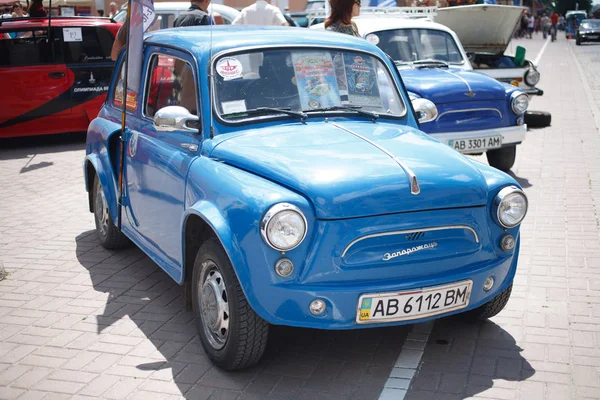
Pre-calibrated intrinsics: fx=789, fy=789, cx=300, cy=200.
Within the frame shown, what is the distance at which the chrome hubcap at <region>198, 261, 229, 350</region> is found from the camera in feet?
14.1

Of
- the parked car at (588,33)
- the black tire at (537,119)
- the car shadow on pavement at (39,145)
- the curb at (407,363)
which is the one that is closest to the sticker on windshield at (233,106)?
the curb at (407,363)

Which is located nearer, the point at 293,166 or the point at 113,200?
the point at 293,166

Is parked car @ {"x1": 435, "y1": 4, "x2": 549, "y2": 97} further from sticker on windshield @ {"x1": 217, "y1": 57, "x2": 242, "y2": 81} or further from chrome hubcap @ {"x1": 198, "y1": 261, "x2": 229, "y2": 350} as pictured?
chrome hubcap @ {"x1": 198, "y1": 261, "x2": 229, "y2": 350}

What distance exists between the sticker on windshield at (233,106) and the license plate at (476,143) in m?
4.42

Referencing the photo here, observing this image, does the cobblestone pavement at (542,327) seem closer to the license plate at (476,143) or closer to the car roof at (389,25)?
the license plate at (476,143)

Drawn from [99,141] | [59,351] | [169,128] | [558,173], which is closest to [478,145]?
[558,173]

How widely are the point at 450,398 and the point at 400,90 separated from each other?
2.32m

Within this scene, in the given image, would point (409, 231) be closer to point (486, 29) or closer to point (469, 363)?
point (469, 363)

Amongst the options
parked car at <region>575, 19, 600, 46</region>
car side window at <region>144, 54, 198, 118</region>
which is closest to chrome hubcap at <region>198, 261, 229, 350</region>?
car side window at <region>144, 54, 198, 118</region>

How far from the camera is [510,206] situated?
4.41 metres

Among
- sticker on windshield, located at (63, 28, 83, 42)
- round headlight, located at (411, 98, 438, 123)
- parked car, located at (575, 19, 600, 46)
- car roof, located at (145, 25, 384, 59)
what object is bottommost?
parked car, located at (575, 19, 600, 46)

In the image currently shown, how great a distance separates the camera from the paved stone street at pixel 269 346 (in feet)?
13.8

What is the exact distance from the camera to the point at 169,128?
4.80 metres

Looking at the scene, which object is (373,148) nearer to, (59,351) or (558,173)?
(59,351)
